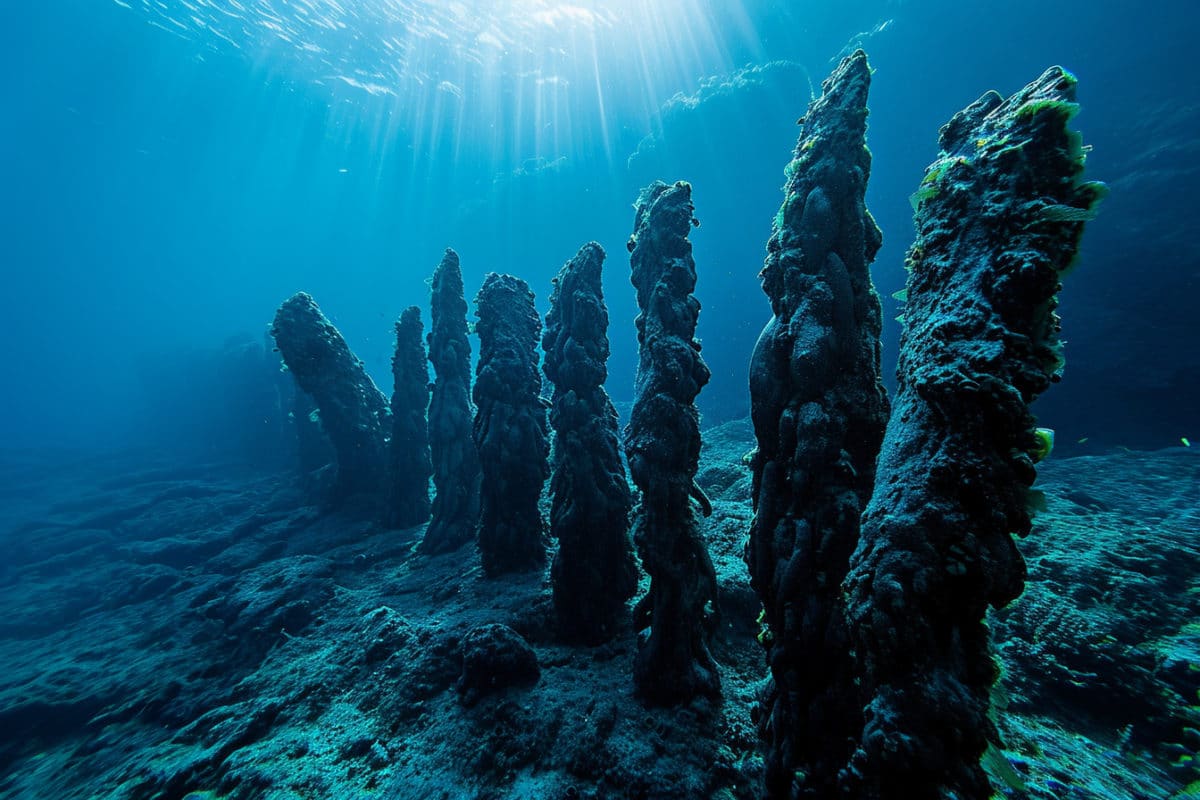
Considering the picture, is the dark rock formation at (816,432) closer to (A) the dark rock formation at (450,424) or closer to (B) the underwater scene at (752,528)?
(B) the underwater scene at (752,528)

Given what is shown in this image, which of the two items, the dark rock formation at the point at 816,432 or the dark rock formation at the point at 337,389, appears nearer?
the dark rock formation at the point at 816,432

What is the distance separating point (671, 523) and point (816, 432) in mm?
2020

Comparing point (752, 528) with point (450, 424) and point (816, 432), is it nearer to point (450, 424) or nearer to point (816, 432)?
point (816, 432)

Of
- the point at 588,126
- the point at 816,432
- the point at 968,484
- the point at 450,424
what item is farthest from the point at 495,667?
the point at 588,126

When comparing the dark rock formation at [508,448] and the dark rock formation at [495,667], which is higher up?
the dark rock formation at [508,448]

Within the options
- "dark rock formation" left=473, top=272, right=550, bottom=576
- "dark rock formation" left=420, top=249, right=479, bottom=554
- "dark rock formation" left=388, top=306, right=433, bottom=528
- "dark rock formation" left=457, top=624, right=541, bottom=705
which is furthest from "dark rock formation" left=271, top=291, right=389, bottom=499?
"dark rock formation" left=457, top=624, right=541, bottom=705

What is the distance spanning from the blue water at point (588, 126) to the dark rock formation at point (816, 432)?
16.7 meters

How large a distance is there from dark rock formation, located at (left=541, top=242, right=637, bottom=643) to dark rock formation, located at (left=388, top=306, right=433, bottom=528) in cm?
751

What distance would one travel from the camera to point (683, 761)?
3779mm

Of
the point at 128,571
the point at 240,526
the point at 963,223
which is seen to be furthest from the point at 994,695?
the point at 128,571

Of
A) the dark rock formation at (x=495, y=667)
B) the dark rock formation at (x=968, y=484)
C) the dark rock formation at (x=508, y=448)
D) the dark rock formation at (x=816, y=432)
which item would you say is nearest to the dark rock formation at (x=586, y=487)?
the dark rock formation at (x=495, y=667)

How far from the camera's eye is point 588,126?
41406 mm

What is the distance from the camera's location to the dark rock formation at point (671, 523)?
14.6ft

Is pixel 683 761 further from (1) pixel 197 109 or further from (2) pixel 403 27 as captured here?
(1) pixel 197 109
